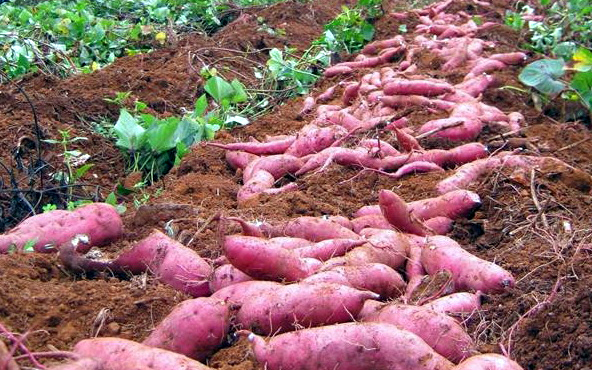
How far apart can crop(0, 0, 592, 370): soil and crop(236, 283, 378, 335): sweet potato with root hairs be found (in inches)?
3.7

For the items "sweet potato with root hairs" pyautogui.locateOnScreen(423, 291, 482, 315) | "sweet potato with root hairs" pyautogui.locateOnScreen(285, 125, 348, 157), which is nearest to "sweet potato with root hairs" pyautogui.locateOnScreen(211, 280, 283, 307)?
"sweet potato with root hairs" pyautogui.locateOnScreen(423, 291, 482, 315)

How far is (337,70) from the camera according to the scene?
21.6 feet

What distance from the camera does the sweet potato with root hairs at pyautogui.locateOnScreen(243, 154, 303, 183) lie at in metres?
4.36

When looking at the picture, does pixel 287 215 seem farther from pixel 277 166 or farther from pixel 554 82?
pixel 554 82

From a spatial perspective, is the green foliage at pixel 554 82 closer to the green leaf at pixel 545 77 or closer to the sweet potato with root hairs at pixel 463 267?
the green leaf at pixel 545 77

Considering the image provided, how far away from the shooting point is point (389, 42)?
23.2 ft

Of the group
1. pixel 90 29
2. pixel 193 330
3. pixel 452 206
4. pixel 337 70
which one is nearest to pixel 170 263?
pixel 193 330

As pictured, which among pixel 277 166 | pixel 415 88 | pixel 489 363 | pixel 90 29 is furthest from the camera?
pixel 90 29

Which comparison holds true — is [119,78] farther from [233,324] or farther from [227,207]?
[233,324]

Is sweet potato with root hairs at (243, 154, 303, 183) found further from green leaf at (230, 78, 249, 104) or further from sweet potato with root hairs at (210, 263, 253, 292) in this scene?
sweet potato with root hairs at (210, 263, 253, 292)

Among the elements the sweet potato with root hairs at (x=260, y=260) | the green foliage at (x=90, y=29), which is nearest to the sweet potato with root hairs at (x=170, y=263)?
the sweet potato with root hairs at (x=260, y=260)

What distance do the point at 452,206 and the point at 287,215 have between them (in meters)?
0.72

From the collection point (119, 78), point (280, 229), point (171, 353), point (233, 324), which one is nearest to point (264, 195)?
point (280, 229)

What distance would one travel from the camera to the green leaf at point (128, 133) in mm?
4879
